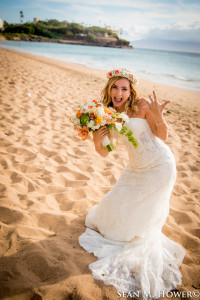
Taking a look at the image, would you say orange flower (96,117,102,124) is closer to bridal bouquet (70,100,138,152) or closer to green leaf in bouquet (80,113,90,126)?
bridal bouquet (70,100,138,152)

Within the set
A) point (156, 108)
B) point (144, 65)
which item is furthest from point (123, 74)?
point (144, 65)

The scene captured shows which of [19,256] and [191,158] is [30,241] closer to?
[19,256]

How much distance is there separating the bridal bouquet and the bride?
0.43 ft

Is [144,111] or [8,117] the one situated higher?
[144,111]

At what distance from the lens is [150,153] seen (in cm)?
247

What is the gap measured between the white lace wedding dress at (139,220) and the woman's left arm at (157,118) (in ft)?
0.27

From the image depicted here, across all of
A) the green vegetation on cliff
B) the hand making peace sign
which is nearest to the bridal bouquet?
the hand making peace sign

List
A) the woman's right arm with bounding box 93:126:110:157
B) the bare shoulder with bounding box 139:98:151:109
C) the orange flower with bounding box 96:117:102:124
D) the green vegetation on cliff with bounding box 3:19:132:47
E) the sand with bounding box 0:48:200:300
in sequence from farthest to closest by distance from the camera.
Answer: the green vegetation on cliff with bounding box 3:19:132:47
the bare shoulder with bounding box 139:98:151:109
the woman's right arm with bounding box 93:126:110:157
the orange flower with bounding box 96:117:102:124
the sand with bounding box 0:48:200:300

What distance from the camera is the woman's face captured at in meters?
2.64

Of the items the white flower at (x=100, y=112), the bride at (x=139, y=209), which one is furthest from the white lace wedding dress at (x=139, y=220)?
the white flower at (x=100, y=112)

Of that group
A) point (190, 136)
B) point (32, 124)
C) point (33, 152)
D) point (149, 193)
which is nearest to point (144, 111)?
point (149, 193)

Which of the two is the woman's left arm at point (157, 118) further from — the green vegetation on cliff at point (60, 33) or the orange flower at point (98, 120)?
the green vegetation on cliff at point (60, 33)

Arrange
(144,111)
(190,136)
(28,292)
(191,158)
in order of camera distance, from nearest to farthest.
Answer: (28,292) → (144,111) → (191,158) → (190,136)

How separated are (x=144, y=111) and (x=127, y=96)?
0.32 metres
